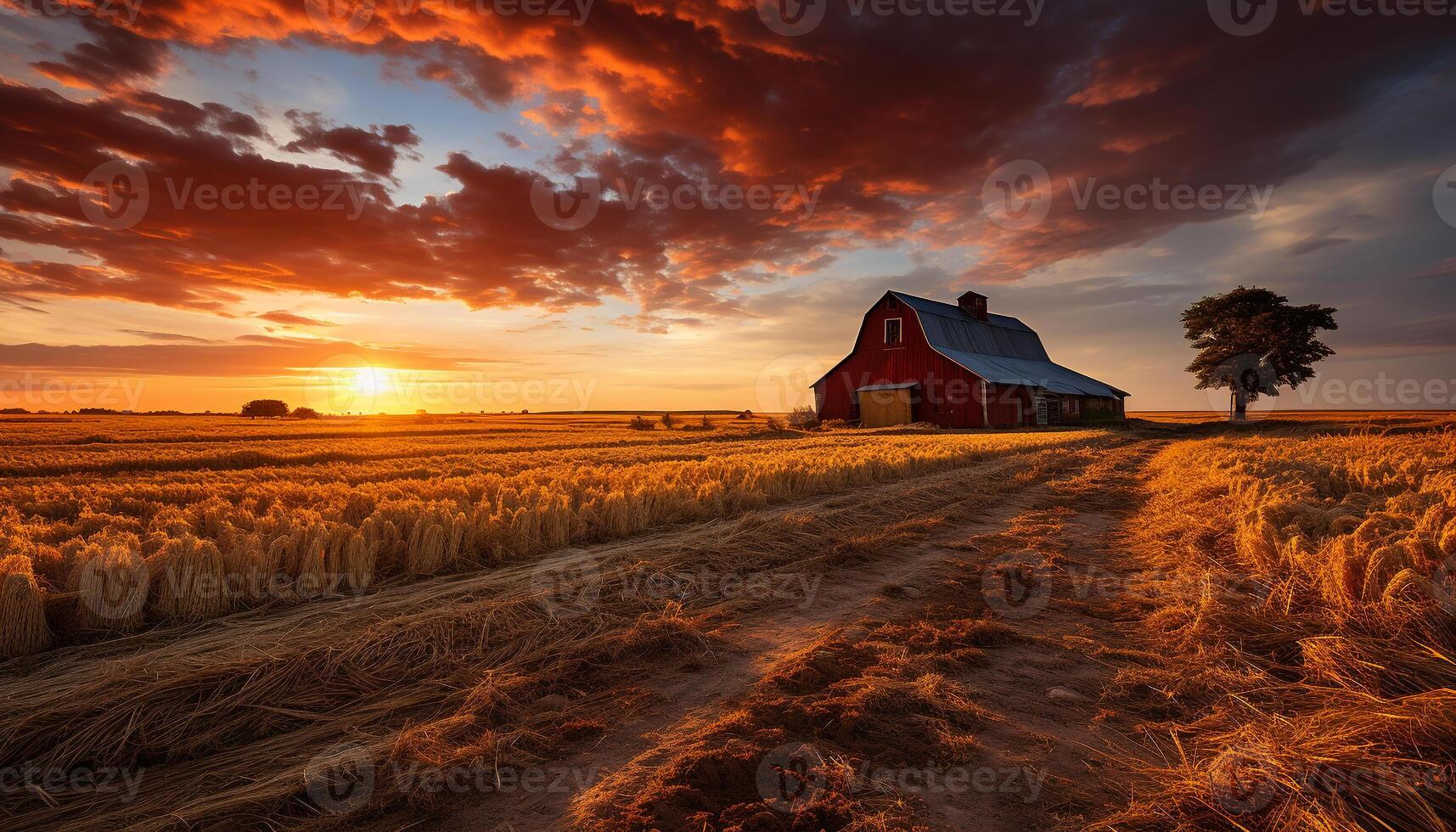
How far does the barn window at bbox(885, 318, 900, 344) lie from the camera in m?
44.4

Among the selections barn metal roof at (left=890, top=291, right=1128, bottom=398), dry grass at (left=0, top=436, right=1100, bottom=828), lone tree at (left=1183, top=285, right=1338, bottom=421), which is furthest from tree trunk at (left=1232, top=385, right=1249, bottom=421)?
dry grass at (left=0, top=436, right=1100, bottom=828)

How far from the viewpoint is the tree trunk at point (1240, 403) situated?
49.1m

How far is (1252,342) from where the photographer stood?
47.9 m

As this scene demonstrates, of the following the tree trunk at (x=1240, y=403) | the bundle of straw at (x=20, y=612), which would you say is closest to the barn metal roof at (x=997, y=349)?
the tree trunk at (x=1240, y=403)

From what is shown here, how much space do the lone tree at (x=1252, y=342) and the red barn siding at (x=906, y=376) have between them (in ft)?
87.2

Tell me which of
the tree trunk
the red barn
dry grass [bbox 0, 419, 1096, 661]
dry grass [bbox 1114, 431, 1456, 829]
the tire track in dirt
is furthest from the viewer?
the tree trunk

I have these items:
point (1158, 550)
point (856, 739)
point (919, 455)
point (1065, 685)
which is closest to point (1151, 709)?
point (1065, 685)

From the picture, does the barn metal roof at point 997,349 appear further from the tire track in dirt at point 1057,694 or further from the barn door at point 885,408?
the tire track in dirt at point 1057,694

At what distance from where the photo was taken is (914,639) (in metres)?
4.64

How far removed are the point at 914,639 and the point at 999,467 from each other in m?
13.7

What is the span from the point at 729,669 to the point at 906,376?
4158cm

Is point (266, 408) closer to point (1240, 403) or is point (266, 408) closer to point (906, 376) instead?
point (906, 376)

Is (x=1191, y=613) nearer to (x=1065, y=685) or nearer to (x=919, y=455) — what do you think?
(x=1065, y=685)

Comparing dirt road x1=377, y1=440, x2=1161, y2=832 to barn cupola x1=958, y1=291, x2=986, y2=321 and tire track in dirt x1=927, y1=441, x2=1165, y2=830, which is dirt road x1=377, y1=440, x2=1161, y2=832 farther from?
barn cupola x1=958, y1=291, x2=986, y2=321
